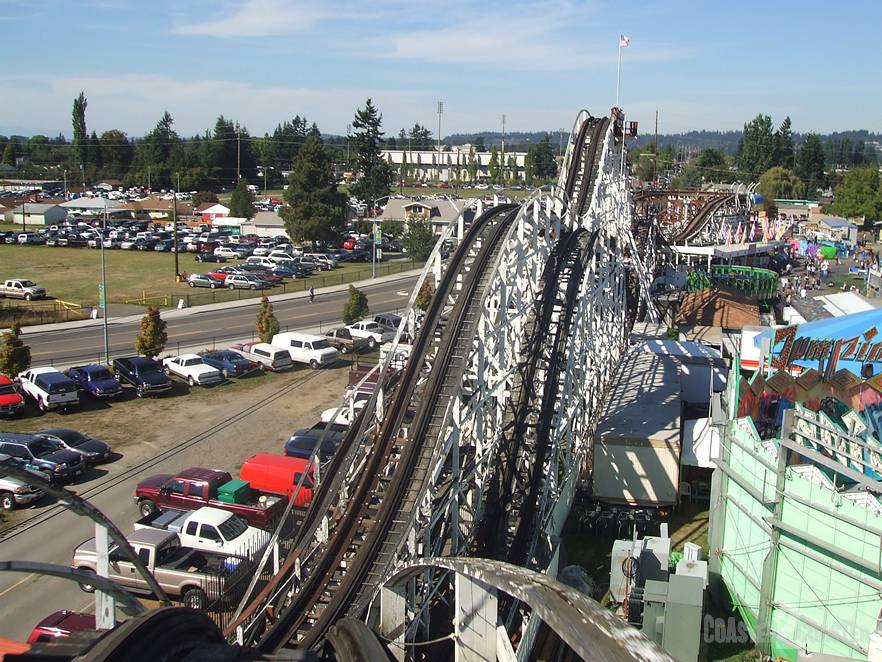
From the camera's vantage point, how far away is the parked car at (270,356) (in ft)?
125

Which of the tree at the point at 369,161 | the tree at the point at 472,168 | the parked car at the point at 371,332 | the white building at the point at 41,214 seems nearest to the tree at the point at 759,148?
the tree at the point at 472,168

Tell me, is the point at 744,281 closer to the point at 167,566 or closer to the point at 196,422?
the point at 196,422

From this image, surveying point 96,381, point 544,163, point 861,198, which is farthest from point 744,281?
point 544,163

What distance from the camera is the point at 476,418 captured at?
17188mm

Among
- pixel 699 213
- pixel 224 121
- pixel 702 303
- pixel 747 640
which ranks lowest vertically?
pixel 747 640

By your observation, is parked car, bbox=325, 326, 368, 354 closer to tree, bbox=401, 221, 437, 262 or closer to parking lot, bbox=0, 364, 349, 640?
parking lot, bbox=0, 364, 349, 640

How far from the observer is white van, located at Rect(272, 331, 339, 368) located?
39.2 meters

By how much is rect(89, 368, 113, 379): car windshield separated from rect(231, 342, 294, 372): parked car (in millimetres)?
6440

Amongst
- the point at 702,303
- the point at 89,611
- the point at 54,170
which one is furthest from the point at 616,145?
the point at 54,170

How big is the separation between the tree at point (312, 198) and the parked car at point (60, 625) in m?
58.3

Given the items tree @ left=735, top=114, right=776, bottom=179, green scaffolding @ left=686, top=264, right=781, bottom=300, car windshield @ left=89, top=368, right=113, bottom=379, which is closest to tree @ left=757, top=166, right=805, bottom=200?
tree @ left=735, top=114, right=776, bottom=179

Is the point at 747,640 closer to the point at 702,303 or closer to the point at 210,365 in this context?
the point at 210,365

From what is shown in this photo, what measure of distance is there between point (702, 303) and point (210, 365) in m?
26.1

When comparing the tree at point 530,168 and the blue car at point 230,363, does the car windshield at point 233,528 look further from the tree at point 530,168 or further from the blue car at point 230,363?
the tree at point 530,168
